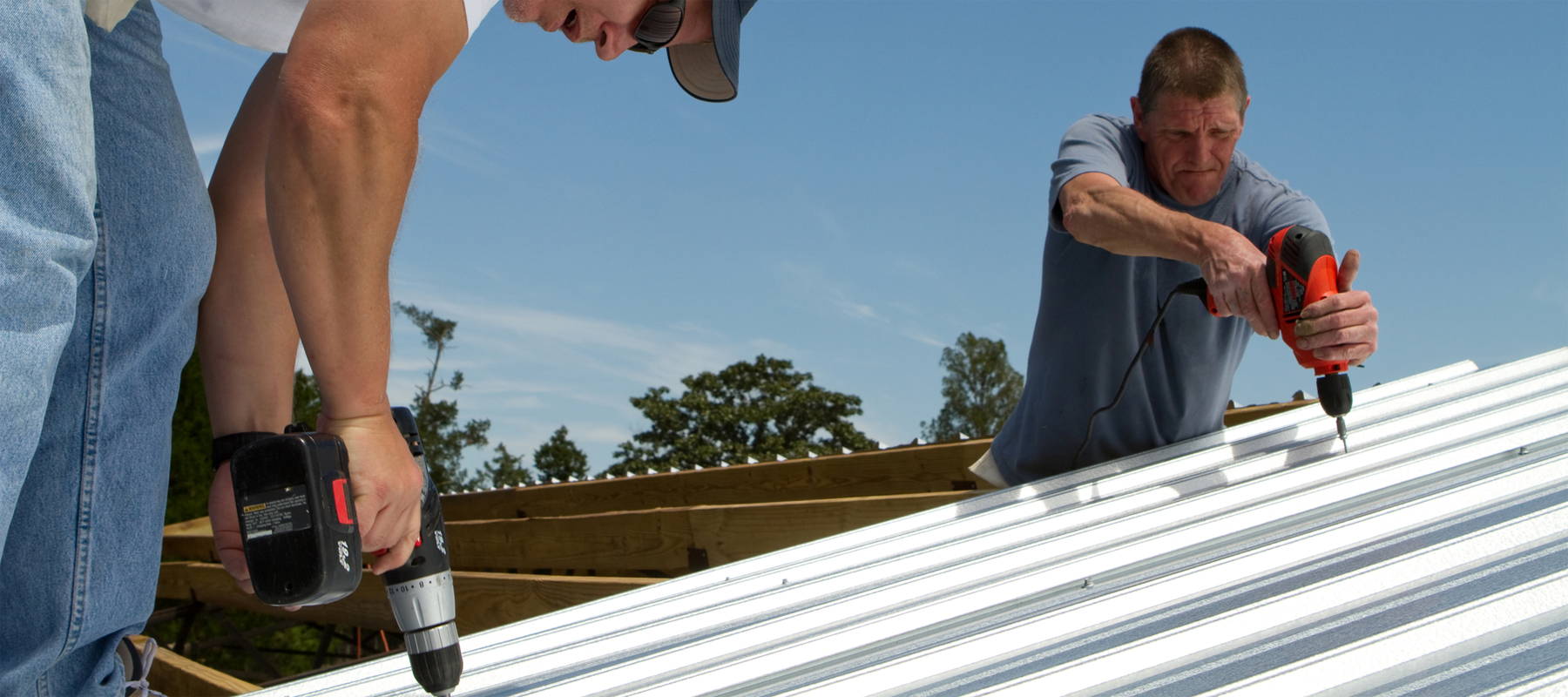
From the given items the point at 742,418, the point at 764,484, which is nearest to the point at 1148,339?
the point at 764,484

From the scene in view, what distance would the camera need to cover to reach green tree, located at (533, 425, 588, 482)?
21.9m

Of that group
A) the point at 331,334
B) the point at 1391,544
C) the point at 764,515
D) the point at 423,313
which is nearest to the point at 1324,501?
the point at 1391,544

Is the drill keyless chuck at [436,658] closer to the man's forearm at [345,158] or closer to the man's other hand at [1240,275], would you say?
the man's forearm at [345,158]

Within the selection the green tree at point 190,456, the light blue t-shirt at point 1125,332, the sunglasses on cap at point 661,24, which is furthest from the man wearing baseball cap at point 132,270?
the green tree at point 190,456

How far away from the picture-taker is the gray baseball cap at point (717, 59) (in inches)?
57.3

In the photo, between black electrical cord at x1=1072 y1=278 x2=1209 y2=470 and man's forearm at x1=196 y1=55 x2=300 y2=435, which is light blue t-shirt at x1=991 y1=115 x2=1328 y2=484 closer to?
black electrical cord at x1=1072 y1=278 x2=1209 y2=470

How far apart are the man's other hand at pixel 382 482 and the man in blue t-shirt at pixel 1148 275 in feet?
5.69

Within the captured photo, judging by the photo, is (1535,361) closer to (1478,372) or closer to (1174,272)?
(1478,372)

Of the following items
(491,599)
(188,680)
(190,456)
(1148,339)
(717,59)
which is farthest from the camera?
(190,456)

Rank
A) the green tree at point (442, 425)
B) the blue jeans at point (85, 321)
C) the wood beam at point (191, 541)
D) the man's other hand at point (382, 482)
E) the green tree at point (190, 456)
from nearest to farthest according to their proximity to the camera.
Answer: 1. the blue jeans at point (85, 321)
2. the man's other hand at point (382, 482)
3. the wood beam at point (191, 541)
4. the green tree at point (190, 456)
5. the green tree at point (442, 425)

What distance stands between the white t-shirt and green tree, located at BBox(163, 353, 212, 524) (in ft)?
32.7

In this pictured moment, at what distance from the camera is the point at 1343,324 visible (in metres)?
1.84

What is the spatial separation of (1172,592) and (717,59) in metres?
1.08

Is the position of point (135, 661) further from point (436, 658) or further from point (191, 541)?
point (191, 541)
